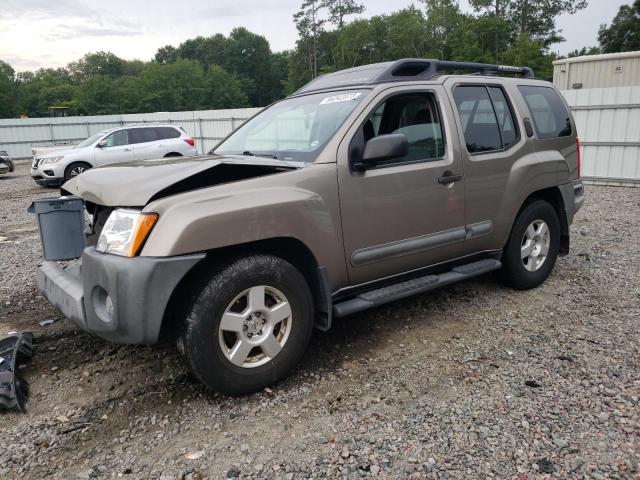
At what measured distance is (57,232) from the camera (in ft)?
10.7

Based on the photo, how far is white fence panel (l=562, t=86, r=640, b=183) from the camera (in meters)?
10.5

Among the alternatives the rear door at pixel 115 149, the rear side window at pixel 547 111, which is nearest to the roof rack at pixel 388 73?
the rear side window at pixel 547 111

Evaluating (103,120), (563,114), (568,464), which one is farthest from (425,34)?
(568,464)

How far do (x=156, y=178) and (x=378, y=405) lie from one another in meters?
1.85

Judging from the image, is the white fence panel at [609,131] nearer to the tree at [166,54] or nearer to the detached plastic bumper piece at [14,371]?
the detached plastic bumper piece at [14,371]

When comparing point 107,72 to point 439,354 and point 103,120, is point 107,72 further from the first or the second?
point 439,354

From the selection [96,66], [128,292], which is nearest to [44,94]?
[96,66]

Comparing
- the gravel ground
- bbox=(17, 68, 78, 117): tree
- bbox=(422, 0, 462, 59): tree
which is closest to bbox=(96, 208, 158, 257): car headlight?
the gravel ground

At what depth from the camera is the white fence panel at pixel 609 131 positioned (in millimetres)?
10461

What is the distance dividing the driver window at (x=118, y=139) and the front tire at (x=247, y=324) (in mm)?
12796

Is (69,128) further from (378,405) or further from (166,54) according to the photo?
(166,54)

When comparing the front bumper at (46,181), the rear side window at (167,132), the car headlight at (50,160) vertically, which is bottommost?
the front bumper at (46,181)

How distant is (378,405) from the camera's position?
2.89 metres

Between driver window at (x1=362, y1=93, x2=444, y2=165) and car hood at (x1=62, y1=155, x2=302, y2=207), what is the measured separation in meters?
0.90
